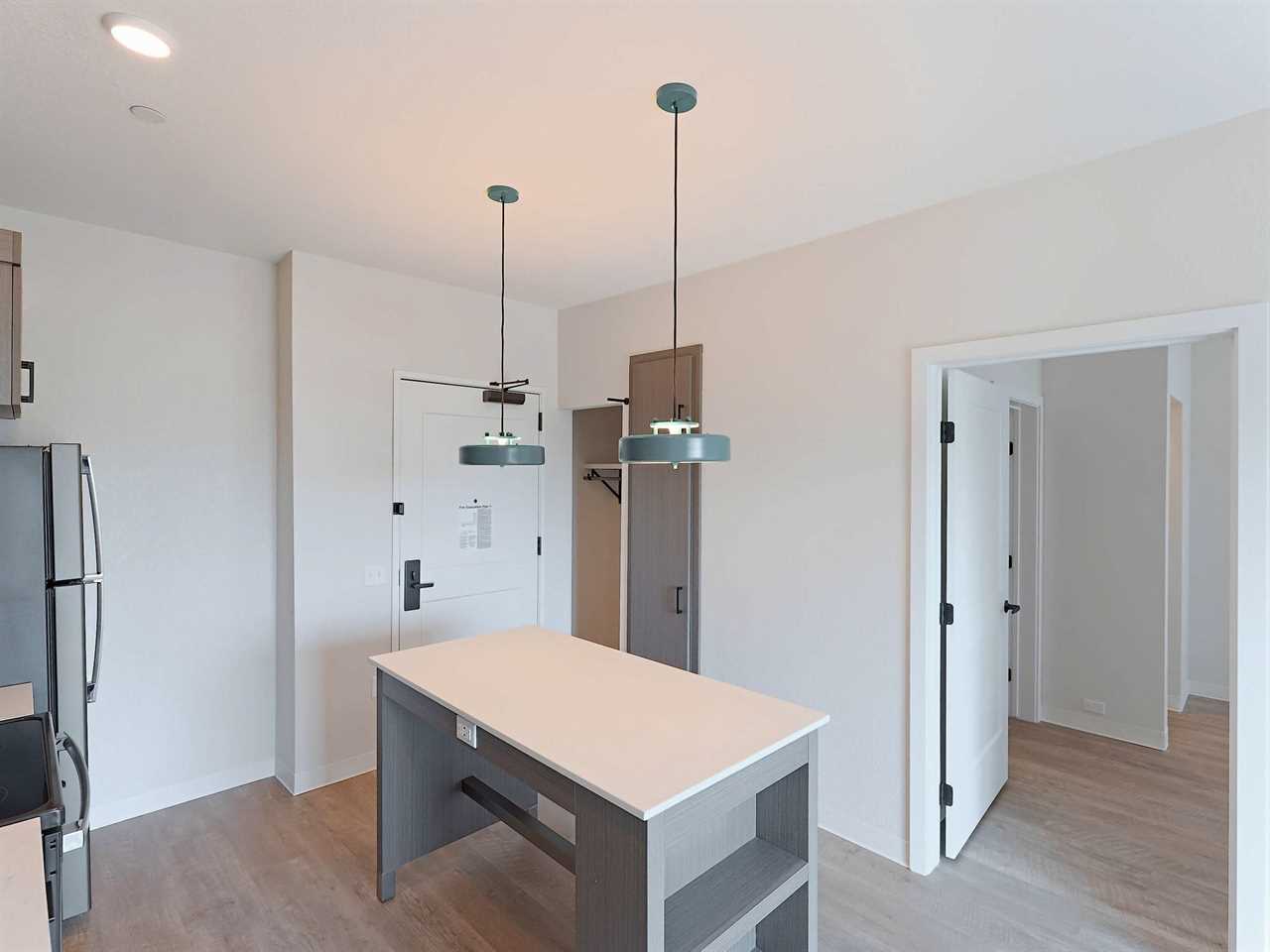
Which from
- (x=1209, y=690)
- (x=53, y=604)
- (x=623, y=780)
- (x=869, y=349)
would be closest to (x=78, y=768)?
(x=53, y=604)

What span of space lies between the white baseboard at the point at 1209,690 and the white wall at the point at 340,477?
18.5 feet

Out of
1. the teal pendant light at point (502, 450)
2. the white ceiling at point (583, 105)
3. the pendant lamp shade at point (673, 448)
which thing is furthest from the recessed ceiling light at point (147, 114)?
the pendant lamp shade at point (673, 448)

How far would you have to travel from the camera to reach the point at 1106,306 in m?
2.22

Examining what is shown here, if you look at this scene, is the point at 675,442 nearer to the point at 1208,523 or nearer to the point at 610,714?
the point at 610,714

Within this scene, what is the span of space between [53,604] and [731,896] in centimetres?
240

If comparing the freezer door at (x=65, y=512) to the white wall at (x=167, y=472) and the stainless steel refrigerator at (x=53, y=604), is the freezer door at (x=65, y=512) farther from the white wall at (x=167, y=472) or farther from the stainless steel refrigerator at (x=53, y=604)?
the white wall at (x=167, y=472)

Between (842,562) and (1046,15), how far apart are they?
2.01m

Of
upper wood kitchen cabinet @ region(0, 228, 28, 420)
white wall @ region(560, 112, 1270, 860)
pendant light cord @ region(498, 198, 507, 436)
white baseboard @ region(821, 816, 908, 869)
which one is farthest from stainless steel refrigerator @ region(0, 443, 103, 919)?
white baseboard @ region(821, 816, 908, 869)

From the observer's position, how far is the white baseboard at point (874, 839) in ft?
9.00

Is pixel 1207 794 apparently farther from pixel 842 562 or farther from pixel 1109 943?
pixel 842 562

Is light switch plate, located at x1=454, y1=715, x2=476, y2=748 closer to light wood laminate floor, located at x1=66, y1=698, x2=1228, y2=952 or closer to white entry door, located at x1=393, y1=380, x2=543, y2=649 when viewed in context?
light wood laminate floor, located at x1=66, y1=698, x2=1228, y2=952

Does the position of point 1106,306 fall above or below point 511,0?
below

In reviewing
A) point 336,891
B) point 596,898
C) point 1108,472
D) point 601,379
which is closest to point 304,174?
point 601,379

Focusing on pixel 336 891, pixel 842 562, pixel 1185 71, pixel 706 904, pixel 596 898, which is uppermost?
pixel 1185 71
